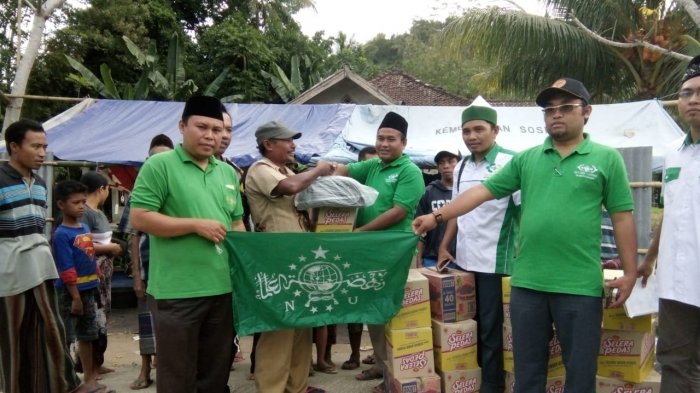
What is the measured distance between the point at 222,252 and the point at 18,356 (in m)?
1.71

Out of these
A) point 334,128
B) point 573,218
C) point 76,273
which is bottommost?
point 76,273

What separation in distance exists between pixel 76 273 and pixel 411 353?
2.75m

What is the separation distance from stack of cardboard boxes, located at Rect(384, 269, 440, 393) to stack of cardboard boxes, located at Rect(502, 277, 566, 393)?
1.60 feet

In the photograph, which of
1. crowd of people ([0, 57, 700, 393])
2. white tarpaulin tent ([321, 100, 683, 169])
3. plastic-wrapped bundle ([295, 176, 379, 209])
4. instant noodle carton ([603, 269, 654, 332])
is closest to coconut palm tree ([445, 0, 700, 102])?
white tarpaulin tent ([321, 100, 683, 169])

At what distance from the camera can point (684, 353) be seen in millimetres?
2920

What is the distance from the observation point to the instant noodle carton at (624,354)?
128 inches

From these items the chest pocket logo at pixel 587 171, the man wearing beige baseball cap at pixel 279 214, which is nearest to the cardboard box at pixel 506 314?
the chest pocket logo at pixel 587 171

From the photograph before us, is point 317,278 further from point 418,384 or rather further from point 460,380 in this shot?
point 460,380

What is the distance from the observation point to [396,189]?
429cm

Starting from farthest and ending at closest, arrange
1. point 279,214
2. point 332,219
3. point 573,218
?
point 332,219, point 279,214, point 573,218

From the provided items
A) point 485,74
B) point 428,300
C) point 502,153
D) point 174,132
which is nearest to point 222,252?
point 428,300

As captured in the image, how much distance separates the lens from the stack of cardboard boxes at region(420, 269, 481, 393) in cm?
363

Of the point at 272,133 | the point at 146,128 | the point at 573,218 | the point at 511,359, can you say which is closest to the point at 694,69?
the point at 573,218

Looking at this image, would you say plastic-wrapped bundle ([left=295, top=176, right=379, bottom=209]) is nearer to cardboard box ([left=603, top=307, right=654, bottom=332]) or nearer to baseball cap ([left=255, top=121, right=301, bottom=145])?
baseball cap ([left=255, top=121, right=301, bottom=145])
